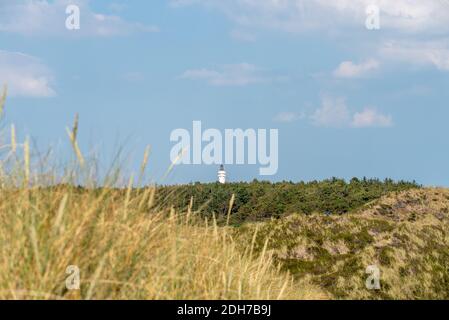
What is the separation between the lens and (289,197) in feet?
125

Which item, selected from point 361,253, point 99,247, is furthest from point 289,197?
point 99,247

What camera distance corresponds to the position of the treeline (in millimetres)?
35938

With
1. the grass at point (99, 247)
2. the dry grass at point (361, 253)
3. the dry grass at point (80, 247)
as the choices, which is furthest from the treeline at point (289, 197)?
the dry grass at point (80, 247)

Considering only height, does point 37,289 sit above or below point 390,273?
below

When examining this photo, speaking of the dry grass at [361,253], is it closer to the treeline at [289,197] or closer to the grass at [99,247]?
the grass at [99,247]

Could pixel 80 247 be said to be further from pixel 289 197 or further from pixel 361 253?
pixel 289 197

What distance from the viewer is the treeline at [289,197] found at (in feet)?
118
